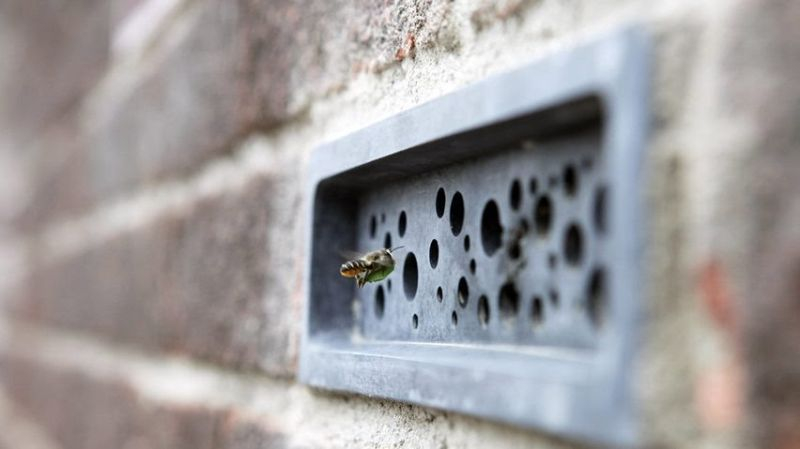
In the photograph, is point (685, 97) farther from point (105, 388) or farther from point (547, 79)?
point (105, 388)

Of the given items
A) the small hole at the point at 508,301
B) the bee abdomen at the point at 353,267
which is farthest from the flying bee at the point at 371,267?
the small hole at the point at 508,301

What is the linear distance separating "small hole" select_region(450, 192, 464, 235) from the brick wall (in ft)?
0.17

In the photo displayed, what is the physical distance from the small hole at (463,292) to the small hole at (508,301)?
0.12 ft

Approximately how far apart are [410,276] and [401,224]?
31 millimetres

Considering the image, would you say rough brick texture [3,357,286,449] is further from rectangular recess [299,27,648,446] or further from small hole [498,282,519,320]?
small hole [498,282,519,320]

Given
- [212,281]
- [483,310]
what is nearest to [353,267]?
[483,310]

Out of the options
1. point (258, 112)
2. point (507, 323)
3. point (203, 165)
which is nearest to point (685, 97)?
point (507, 323)

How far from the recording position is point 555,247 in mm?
369

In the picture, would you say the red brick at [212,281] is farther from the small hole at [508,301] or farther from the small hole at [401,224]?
the small hole at [508,301]

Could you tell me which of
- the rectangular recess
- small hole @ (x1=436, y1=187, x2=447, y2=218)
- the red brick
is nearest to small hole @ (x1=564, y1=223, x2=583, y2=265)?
the rectangular recess

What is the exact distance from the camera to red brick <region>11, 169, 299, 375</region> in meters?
0.66

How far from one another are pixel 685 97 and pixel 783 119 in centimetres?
3

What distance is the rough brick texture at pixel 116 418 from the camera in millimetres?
736

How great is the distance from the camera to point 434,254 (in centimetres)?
48
